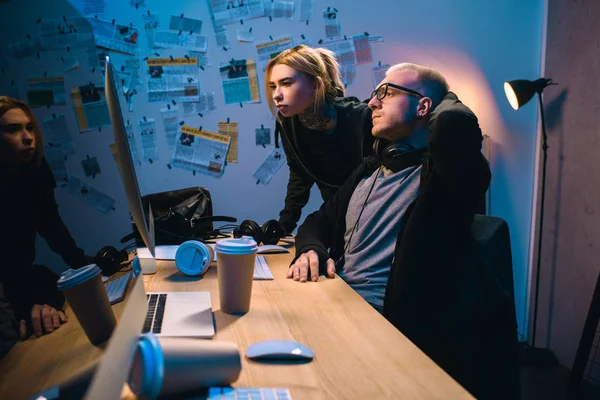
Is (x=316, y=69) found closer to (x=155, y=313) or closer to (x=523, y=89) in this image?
(x=523, y=89)

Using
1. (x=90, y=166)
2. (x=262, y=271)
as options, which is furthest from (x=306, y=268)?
(x=90, y=166)

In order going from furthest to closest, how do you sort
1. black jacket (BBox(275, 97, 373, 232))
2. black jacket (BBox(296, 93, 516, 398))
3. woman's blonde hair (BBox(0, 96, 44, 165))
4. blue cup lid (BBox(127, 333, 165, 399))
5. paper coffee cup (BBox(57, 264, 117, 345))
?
black jacket (BBox(275, 97, 373, 232))
black jacket (BBox(296, 93, 516, 398))
blue cup lid (BBox(127, 333, 165, 399))
paper coffee cup (BBox(57, 264, 117, 345))
woman's blonde hair (BBox(0, 96, 44, 165))

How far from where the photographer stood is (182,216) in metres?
2.00

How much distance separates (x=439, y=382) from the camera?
26.2 inches

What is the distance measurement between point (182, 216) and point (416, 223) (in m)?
1.04

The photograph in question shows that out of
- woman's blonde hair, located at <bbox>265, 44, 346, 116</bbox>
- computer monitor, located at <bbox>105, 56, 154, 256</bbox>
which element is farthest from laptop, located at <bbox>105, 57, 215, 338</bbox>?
woman's blonde hair, located at <bbox>265, 44, 346, 116</bbox>

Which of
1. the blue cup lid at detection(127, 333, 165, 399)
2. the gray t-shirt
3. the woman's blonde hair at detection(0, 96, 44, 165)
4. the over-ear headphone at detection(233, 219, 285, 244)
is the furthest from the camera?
the over-ear headphone at detection(233, 219, 285, 244)

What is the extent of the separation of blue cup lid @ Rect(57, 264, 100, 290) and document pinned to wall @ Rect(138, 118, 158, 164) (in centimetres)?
238

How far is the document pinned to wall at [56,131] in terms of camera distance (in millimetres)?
403

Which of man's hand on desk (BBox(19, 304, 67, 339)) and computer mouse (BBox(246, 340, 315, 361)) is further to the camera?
computer mouse (BBox(246, 340, 315, 361))

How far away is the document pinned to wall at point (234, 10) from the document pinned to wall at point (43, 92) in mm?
2523

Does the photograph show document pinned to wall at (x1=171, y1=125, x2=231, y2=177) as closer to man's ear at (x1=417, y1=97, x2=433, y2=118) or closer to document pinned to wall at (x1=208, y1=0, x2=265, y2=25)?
document pinned to wall at (x1=208, y1=0, x2=265, y2=25)

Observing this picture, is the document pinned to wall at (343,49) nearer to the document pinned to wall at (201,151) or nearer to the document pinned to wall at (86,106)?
the document pinned to wall at (201,151)

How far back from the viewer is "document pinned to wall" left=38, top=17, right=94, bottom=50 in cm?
43
